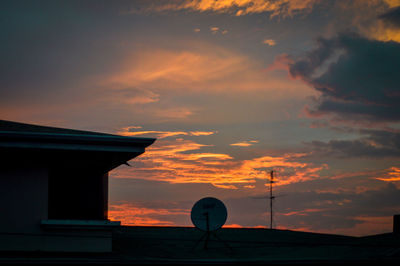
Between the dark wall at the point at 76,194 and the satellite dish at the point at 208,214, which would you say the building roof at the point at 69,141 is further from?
the satellite dish at the point at 208,214

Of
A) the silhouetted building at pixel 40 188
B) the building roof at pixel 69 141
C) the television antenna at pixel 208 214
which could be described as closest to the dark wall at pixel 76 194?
the silhouetted building at pixel 40 188

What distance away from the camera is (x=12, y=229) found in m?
19.3

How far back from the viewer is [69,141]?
19203mm

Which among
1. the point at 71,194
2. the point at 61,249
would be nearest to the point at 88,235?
the point at 61,249

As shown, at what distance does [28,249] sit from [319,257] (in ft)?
36.4

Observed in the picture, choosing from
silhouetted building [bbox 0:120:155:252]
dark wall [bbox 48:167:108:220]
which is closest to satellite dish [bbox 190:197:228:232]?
silhouetted building [bbox 0:120:155:252]

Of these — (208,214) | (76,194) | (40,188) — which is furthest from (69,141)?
(208,214)

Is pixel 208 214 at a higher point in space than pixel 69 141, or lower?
lower

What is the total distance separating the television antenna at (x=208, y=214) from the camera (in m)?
22.7

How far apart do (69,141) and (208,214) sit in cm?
718

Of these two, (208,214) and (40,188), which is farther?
(208,214)

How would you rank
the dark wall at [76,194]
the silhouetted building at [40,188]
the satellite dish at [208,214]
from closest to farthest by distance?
the silhouetted building at [40,188] < the satellite dish at [208,214] < the dark wall at [76,194]

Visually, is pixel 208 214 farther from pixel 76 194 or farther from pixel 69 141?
pixel 69 141

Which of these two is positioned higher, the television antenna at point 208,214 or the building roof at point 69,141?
the building roof at point 69,141
